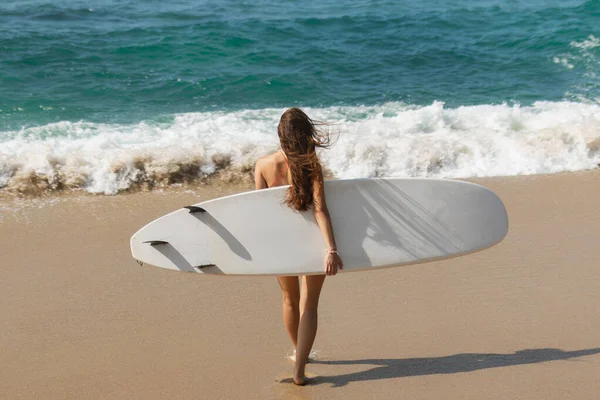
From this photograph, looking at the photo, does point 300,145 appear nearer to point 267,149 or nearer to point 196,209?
point 196,209

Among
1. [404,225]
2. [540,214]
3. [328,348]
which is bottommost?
[328,348]

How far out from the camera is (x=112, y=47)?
10.8 m

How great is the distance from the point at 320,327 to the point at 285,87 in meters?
6.14

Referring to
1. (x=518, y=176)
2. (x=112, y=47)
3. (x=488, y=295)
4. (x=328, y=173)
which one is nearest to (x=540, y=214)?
(x=518, y=176)

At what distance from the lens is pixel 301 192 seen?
3.18 m

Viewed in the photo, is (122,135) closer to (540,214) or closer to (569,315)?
(540,214)

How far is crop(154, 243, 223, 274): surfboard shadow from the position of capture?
11.1 feet

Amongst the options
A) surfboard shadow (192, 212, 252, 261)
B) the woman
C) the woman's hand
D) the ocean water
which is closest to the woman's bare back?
the woman

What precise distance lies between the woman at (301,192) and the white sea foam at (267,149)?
9.81 feet

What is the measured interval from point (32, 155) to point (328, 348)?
3876 millimetres

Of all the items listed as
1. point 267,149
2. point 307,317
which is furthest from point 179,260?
point 267,149

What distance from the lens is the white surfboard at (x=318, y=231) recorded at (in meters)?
3.35

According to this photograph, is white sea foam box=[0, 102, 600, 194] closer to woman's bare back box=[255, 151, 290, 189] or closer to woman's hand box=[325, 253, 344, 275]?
woman's bare back box=[255, 151, 290, 189]

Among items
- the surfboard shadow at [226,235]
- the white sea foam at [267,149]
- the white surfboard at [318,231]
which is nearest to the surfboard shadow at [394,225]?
the white surfboard at [318,231]
